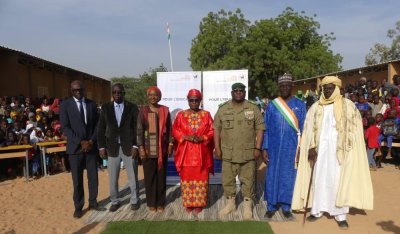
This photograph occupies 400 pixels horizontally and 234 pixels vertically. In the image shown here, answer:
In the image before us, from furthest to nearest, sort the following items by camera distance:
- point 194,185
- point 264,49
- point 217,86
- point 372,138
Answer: point 264,49 < point 372,138 < point 217,86 < point 194,185

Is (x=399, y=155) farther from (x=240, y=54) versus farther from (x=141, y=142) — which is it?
(x=240, y=54)

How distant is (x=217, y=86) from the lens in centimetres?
771

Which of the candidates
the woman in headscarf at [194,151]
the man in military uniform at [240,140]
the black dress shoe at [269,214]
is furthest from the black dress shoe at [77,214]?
the black dress shoe at [269,214]

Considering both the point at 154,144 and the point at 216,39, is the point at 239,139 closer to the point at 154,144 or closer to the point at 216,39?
the point at 154,144

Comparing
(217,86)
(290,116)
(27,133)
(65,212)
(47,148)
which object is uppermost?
(217,86)

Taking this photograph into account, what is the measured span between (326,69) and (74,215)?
84.0 feet

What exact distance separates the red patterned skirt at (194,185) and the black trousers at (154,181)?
1.08ft

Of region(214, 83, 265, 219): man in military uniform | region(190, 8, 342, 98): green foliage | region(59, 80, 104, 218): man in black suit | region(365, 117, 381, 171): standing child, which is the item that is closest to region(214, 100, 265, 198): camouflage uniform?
region(214, 83, 265, 219): man in military uniform

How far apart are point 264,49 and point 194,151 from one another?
21604mm

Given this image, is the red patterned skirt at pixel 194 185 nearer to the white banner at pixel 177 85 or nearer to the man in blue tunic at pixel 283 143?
the man in blue tunic at pixel 283 143

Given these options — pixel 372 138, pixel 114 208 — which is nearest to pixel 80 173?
pixel 114 208

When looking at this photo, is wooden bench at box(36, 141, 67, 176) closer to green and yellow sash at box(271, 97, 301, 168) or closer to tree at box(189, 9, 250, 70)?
green and yellow sash at box(271, 97, 301, 168)

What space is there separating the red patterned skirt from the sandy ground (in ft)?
3.45

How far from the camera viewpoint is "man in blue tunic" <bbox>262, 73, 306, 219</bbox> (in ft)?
16.9
